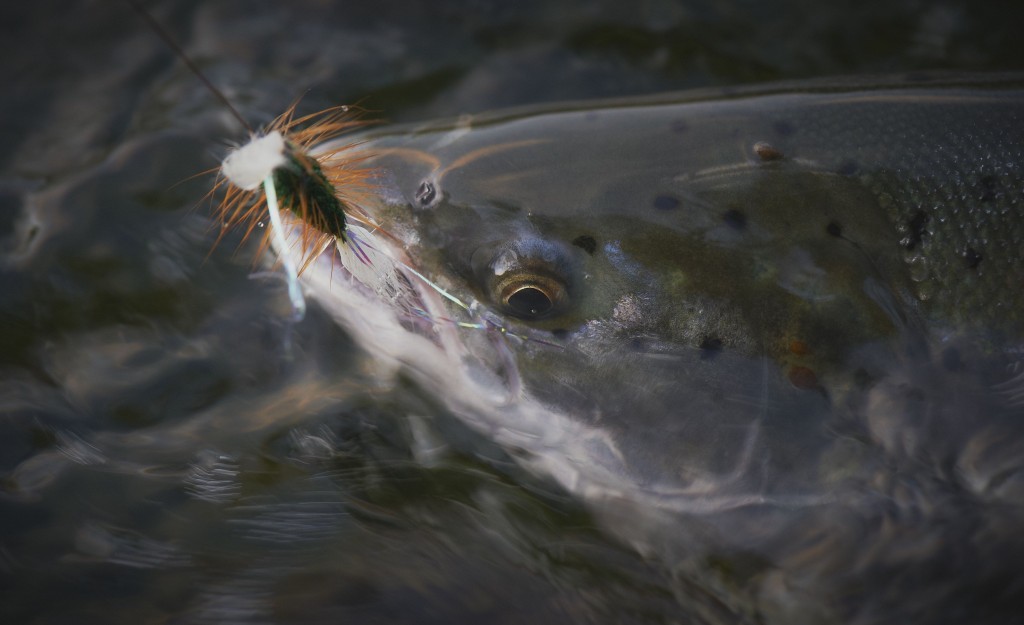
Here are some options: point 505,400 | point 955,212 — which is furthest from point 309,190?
point 955,212

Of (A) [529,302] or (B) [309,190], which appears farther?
(A) [529,302]

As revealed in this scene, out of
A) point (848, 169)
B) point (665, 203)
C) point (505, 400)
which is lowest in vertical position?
point (505, 400)

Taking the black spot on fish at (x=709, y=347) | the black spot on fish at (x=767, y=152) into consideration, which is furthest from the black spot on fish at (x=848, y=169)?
the black spot on fish at (x=709, y=347)

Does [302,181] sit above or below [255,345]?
below

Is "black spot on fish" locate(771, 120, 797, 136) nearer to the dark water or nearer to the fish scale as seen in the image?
the fish scale

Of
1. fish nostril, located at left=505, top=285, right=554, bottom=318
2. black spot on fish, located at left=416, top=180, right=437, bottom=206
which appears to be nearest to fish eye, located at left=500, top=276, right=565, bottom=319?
fish nostril, located at left=505, top=285, right=554, bottom=318

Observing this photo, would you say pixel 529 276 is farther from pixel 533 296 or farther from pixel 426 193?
pixel 426 193

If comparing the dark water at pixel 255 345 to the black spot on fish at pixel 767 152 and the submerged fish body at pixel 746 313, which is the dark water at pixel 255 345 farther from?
the black spot on fish at pixel 767 152
